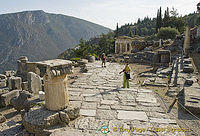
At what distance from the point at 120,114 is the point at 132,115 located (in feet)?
1.17

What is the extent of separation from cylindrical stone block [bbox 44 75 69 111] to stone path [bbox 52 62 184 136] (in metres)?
0.67

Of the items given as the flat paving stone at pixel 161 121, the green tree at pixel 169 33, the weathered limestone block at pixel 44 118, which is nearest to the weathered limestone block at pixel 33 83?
the weathered limestone block at pixel 44 118

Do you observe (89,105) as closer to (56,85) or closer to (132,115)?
(132,115)

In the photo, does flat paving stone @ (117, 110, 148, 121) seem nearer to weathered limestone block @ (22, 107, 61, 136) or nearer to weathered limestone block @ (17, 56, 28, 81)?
weathered limestone block @ (22, 107, 61, 136)

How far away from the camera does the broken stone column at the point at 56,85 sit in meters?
3.87

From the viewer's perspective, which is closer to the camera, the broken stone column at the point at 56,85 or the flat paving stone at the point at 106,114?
the broken stone column at the point at 56,85

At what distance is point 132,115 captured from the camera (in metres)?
4.48

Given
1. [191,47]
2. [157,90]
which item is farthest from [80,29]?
[157,90]

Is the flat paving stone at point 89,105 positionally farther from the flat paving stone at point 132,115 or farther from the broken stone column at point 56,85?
the broken stone column at point 56,85

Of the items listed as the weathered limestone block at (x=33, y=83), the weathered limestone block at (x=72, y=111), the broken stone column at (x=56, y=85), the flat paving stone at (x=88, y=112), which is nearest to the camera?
the broken stone column at (x=56, y=85)

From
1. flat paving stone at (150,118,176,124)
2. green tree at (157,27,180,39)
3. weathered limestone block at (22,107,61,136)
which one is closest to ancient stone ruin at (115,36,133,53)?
green tree at (157,27,180,39)

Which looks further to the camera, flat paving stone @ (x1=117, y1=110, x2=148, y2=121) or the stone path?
flat paving stone @ (x1=117, y1=110, x2=148, y2=121)

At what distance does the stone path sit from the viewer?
12.1 ft

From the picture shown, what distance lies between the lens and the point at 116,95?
607cm
